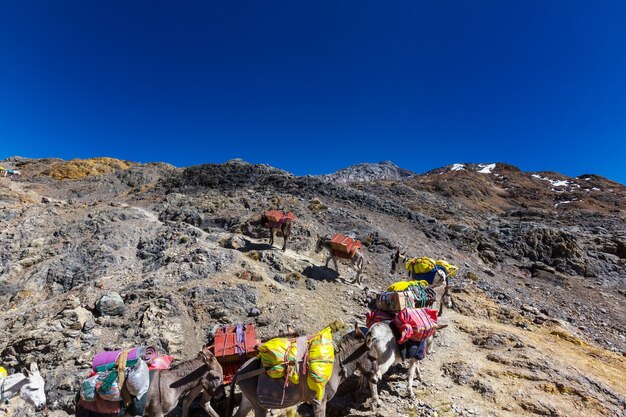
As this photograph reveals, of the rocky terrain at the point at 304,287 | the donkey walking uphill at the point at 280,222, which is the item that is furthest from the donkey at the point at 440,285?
the donkey walking uphill at the point at 280,222

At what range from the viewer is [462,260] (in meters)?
22.0

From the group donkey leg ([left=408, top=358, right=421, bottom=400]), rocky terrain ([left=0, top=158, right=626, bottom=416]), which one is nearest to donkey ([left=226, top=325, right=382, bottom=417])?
rocky terrain ([left=0, top=158, right=626, bottom=416])

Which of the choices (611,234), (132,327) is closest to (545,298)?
(611,234)

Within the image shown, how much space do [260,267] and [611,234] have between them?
34.4 meters

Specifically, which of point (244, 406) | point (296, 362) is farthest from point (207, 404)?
point (296, 362)

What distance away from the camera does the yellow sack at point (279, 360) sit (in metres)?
5.36

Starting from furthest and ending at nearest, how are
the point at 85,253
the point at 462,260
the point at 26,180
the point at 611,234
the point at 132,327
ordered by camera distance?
the point at 26,180 < the point at 611,234 < the point at 462,260 < the point at 85,253 < the point at 132,327

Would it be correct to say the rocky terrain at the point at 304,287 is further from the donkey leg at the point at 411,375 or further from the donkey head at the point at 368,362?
the donkey head at the point at 368,362

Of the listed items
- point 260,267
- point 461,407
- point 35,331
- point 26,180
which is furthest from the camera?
point 26,180

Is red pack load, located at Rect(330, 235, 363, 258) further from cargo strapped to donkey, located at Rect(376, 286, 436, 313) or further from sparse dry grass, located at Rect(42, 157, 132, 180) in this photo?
sparse dry grass, located at Rect(42, 157, 132, 180)

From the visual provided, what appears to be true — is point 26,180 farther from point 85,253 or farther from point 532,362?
point 532,362

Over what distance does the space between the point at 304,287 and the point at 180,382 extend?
7814 mm

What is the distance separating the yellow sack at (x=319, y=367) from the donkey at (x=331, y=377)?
146 millimetres

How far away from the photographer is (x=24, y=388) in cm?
591
